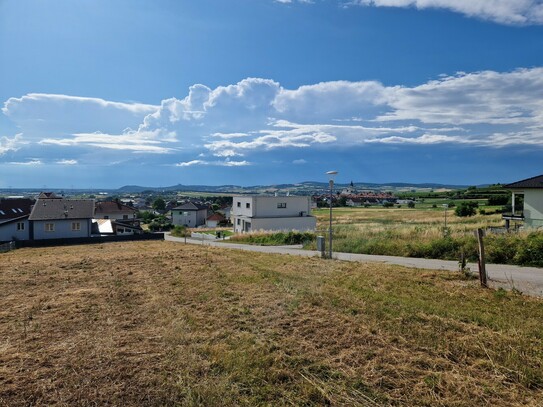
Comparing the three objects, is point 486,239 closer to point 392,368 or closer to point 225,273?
point 225,273

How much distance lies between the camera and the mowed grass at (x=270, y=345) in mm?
3982

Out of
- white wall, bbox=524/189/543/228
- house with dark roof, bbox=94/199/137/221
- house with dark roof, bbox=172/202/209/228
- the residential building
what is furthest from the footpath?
house with dark roof, bbox=172/202/209/228

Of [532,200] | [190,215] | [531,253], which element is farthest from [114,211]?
[531,253]

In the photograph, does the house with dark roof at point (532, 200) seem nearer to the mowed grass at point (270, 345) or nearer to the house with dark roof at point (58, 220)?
the mowed grass at point (270, 345)

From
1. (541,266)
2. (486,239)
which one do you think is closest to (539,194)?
(486,239)

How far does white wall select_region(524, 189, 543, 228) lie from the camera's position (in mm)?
20062

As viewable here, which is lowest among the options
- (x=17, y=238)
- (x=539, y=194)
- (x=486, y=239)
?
(x=17, y=238)

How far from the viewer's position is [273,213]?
42.0m

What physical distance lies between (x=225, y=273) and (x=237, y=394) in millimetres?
7424

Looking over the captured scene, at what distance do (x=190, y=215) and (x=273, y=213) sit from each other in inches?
1555

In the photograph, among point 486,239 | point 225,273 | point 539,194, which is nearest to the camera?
point 225,273

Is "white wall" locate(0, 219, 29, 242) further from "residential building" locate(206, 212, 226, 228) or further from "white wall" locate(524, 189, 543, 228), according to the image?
"white wall" locate(524, 189, 543, 228)

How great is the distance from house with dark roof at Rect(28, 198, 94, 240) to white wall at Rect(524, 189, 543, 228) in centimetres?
3920

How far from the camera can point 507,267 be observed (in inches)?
480
